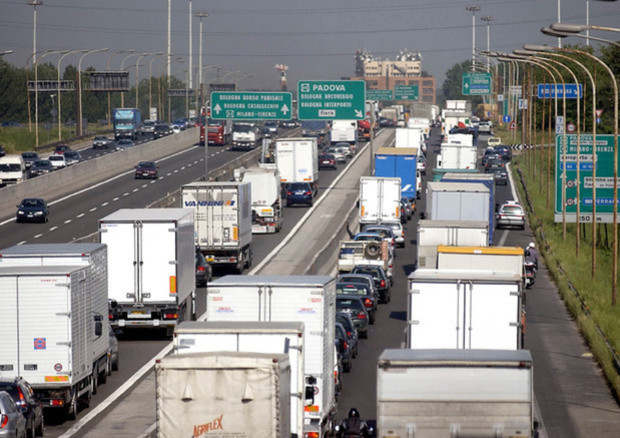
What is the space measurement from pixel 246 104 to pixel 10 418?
53410 millimetres

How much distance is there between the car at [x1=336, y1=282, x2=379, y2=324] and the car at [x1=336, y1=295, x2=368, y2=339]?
2.39m

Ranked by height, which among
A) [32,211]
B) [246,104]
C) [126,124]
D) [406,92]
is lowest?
[32,211]

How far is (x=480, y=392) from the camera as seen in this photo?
16391mm

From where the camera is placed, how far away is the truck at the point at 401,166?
73438 millimetres

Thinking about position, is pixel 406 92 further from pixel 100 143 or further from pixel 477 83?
pixel 100 143

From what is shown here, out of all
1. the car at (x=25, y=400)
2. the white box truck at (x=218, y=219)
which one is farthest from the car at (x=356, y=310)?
the car at (x=25, y=400)

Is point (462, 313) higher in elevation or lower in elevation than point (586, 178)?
lower

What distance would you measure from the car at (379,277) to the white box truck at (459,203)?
6.99 m

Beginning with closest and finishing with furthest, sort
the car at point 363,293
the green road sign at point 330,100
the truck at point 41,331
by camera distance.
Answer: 1. the truck at point 41,331
2. the car at point 363,293
3. the green road sign at point 330,100

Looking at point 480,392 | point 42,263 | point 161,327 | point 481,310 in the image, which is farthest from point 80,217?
point 480,392

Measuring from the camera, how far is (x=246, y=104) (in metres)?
73.5

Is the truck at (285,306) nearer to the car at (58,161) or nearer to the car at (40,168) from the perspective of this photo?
the car at (40,168)

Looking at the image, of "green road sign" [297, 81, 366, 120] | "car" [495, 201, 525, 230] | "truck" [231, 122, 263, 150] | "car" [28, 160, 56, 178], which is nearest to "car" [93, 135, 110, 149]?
"truck" [231, 122, 263, 150]

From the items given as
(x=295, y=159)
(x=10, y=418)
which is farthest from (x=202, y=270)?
(x=295, y=159)
